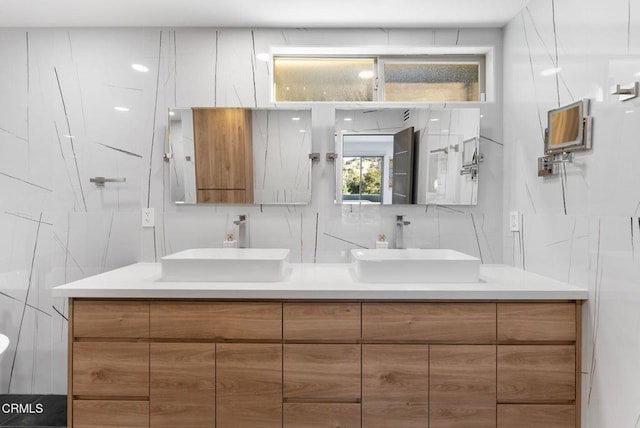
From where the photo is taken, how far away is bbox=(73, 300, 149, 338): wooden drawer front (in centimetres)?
171

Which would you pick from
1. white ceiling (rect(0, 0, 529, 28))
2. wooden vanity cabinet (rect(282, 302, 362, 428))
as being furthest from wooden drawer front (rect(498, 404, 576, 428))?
white ceiling (rect(0, 0, 529, 28))

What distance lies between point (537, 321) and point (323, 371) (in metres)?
0.91

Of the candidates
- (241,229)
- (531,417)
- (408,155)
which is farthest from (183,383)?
(408,155)

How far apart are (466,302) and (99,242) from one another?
6.59ft

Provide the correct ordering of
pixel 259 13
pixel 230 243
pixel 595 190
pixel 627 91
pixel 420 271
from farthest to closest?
pixel 230 243 < pixel 259 13 < pixel 420 271 < pixel 595 190 < pixel 627 91

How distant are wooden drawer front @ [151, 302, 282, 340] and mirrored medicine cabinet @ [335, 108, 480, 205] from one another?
86 centimetres

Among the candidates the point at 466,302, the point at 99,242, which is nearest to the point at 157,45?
the point at 99,242

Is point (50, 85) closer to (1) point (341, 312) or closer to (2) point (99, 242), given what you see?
(2) point (99, 242)

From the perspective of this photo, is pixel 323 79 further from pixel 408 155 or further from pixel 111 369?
pixel 111 369

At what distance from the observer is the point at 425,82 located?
7.99ft

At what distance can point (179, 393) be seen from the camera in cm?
171

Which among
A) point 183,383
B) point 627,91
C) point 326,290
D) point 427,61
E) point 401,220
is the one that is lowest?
point 183,383

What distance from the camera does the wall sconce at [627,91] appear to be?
52.9 inches

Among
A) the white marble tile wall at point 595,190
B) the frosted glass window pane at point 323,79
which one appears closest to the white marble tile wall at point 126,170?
the frosted glass window pane at point 323,79
